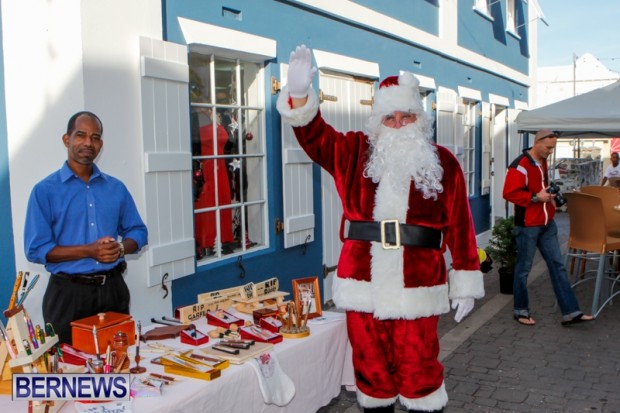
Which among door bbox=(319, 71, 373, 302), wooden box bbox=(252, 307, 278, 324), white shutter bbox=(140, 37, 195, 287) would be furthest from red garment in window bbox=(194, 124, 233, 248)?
wooden box bbox=(252, 307, 278, 324)

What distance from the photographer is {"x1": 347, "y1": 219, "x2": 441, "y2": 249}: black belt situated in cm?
308

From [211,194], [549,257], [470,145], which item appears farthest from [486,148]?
[211,194]

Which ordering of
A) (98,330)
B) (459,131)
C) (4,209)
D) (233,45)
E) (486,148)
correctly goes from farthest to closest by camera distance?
(486,148) < (459,131) < (233,45) < (4,209) < (98,330)

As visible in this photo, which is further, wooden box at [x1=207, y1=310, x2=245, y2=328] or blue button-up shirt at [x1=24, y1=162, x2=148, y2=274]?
wooden box at [x1=207, y1=310, x2=245, y2=328]

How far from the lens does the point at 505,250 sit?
7.28m

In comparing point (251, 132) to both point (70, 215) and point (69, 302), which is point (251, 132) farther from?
point (69, 302)

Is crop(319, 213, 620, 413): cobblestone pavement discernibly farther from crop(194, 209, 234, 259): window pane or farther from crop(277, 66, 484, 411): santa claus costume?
crop(194, 209, 234, 259): window pane

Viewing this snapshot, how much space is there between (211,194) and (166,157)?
33.5 inches

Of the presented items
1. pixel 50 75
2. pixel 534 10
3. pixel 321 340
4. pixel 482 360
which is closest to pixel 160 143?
pixel 50 75

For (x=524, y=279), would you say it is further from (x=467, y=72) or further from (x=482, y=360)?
(x=467, y=72)

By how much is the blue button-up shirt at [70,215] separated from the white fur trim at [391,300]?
1.14 metres

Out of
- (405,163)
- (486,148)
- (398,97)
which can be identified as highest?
(398,97)

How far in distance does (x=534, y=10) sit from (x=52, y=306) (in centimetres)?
1373

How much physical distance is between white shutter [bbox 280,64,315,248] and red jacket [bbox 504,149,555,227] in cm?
177
